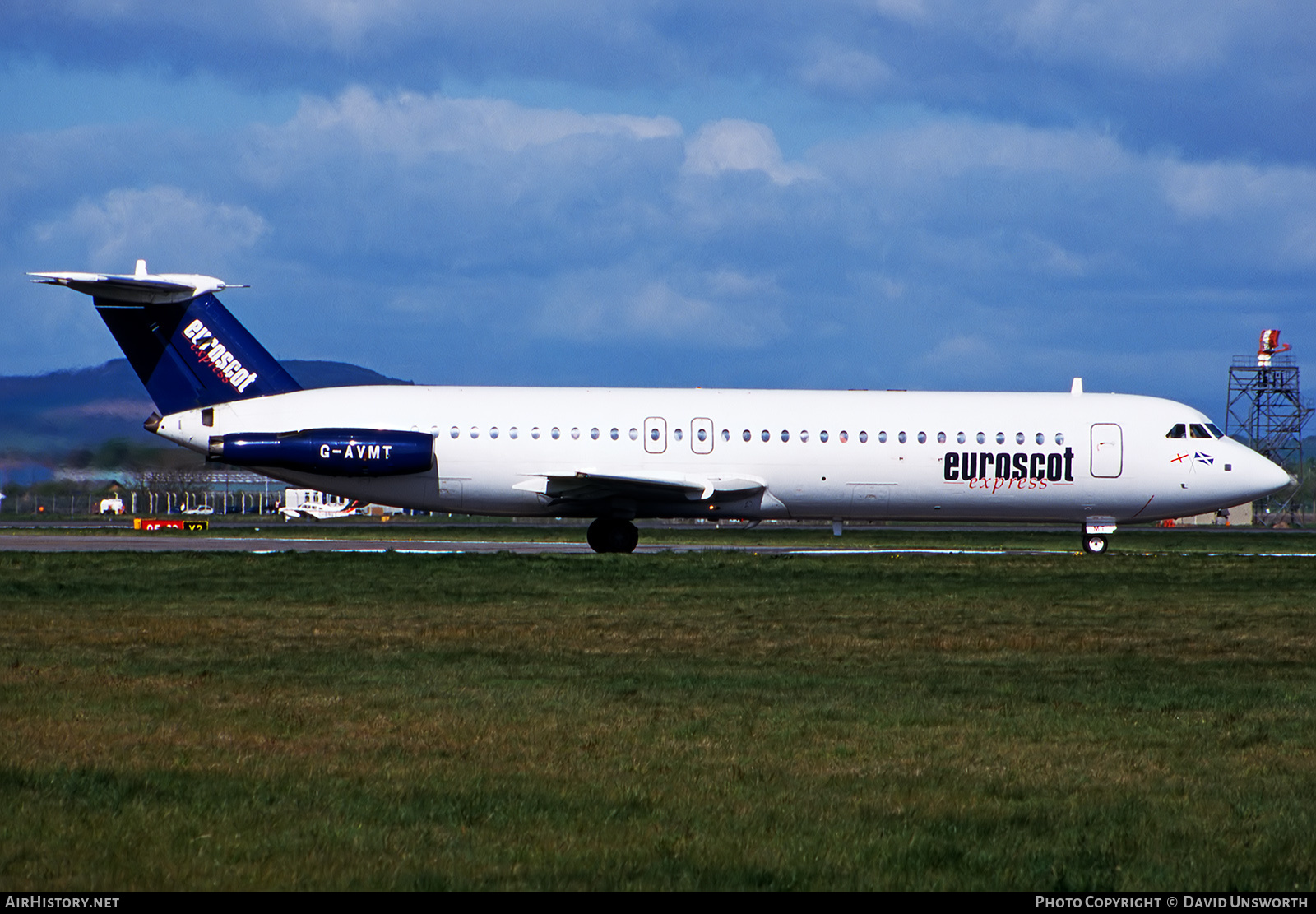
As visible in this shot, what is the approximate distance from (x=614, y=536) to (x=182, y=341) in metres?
10.4

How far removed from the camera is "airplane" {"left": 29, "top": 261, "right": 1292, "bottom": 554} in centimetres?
3045

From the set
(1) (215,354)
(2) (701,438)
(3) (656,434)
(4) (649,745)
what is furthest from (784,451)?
(4) (649,745)

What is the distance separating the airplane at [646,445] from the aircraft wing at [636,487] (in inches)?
1.7

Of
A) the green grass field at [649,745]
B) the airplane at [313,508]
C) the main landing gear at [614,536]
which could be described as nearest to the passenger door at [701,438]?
the main landing gear at [614,536]

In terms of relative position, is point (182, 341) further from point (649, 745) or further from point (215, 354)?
point (649, 745)

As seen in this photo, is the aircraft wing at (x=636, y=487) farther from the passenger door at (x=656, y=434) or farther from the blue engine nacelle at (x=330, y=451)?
the blue engine nacelle at (x=330, y=451)

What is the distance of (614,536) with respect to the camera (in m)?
32.1

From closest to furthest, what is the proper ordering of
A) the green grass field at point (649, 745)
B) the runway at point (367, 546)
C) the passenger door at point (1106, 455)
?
the green grass field at point (649, 745) → the passenger door at point (1106, 455) → the runway at point (367, 546)

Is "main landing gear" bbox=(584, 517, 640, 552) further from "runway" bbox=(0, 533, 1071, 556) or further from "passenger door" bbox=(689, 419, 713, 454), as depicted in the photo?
"passenger door" bbox=(689, 419, 713, 454)

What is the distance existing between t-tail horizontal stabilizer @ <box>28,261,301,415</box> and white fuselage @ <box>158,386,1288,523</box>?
489 millimetres

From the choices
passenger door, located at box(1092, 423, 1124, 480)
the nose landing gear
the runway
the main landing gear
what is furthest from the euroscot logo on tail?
the nose landing gear

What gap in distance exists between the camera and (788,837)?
23.4 ft

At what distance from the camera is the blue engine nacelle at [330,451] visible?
1177 inches
